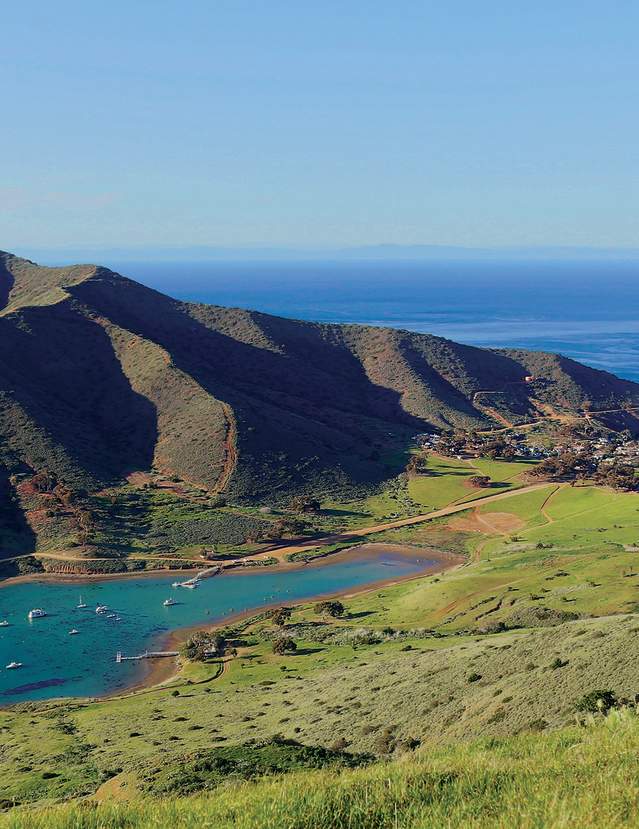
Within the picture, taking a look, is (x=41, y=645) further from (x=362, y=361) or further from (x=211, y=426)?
(x=362, y=361)

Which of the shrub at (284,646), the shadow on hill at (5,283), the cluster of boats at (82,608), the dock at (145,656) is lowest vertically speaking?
the dock at (145,656)

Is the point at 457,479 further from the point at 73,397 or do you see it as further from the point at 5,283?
the point at 5,283

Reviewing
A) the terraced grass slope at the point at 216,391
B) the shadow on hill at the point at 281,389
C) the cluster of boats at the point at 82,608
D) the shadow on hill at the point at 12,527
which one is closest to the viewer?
the cluster of boats at the point at 82,608

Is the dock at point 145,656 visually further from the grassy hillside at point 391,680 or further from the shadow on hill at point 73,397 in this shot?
the shadow on hill at point 73,397

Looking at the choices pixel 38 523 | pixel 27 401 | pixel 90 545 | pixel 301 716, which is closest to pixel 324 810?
pixel 301 716

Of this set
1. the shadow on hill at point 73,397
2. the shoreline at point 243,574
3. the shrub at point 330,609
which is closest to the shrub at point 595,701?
the shoreline at point 243,574

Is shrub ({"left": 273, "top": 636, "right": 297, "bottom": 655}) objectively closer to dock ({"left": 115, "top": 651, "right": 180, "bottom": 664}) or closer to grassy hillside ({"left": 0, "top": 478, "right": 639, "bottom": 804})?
grassy hillside ({"left": 0, "top": 478, "right": 639, "bottom": 804})
